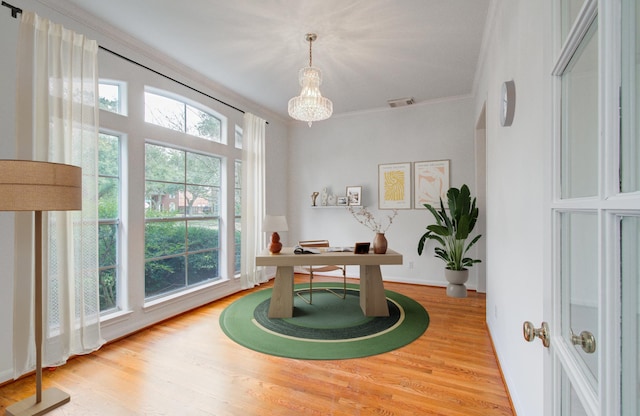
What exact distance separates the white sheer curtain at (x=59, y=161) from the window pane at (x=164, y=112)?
75 cm

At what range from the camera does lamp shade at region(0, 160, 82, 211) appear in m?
1.68

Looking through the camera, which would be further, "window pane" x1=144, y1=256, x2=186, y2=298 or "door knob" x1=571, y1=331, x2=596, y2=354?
"window pane" x1=144, y1=256, x2=186, y2=298

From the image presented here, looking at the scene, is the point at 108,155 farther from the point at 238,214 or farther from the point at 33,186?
the point at 238,214

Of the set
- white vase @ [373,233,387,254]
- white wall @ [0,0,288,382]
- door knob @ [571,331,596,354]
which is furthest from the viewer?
white vase @ [373,233,387,254]

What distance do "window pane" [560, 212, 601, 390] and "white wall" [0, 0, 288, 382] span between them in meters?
3.16

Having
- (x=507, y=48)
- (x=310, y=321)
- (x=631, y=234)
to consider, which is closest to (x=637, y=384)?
(x=631, y=234)

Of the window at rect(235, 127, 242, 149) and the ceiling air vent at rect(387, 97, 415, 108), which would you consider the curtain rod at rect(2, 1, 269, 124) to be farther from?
the ceiling air vent at rect(387, 97, 415, 108)

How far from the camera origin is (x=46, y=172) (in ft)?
5.77

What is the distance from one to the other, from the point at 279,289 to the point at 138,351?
1389 millimetres

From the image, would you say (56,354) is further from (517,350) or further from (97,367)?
(517,350)

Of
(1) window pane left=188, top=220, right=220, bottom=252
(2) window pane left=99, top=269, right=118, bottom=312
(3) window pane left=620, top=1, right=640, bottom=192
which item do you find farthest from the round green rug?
(3) window pane left=620, top=1, right=640, bottom=192

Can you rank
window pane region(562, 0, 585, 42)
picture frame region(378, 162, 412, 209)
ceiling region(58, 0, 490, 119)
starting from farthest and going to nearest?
picture frame region(378, 162, 412, 209), ceiling region(58, 0, 490, 119), window pane region(562, 0, 585, 42)

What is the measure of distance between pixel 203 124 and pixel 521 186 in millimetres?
3714

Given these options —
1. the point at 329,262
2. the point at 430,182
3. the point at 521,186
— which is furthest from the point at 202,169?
the point at 521,186
